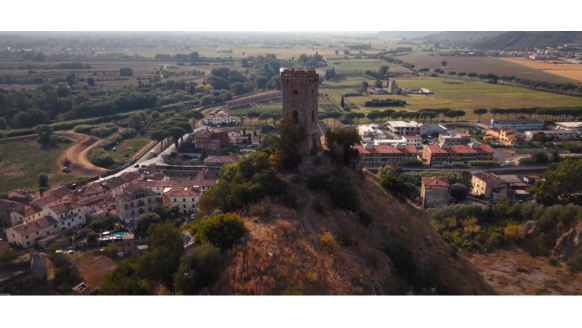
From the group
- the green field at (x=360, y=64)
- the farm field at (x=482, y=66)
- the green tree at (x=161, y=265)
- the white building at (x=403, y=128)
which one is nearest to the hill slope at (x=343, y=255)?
the green tree at (x=161, y=265)

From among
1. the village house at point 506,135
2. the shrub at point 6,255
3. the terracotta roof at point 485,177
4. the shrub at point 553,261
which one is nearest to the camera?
the shrub at point 553,261

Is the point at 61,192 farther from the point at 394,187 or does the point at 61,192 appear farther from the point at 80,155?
the point at 394,187

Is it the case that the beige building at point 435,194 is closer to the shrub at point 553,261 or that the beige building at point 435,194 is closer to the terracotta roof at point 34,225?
the shrub at point 553,261

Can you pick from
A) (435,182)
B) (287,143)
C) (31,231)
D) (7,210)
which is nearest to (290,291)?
(287,143)

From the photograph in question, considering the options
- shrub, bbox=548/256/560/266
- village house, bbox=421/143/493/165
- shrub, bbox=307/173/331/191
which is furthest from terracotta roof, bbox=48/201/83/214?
village house, bbox=421/143/493/165

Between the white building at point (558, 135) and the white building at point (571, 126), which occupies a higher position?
the white building at point (571, 126)

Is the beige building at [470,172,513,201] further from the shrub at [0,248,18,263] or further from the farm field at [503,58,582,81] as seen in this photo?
the farm field at [503,58,582,81]
